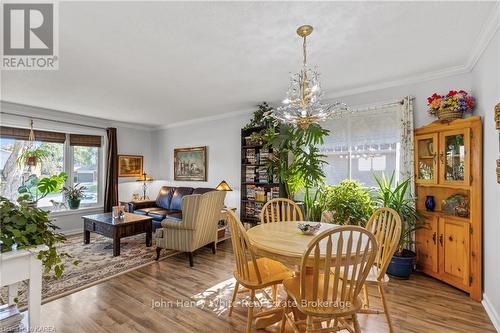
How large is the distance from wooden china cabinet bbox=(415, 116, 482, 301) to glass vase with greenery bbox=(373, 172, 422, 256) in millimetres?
107

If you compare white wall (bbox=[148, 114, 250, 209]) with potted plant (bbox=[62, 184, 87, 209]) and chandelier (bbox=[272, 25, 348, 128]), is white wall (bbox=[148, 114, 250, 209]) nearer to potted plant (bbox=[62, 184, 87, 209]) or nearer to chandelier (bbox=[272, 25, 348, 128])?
potted plant (bbox=[62, 184, 87, 209])

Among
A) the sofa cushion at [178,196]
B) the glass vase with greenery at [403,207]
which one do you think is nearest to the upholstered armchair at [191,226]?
the sofa cushion at [178,196]

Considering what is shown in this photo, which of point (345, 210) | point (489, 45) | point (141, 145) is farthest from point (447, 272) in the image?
point (141, 145)

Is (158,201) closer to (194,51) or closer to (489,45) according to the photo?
(194,51)

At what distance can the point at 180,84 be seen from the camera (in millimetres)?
3473

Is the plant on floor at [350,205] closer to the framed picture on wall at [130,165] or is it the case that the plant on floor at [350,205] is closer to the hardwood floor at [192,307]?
the hardwood floor at [192,307]

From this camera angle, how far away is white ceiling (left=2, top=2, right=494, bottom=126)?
1.88 meters

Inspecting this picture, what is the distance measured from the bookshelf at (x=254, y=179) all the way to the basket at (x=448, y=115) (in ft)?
7.76

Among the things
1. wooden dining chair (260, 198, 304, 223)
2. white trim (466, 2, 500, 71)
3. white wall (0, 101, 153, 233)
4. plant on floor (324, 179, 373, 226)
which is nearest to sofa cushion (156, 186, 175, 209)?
white wall (0, 101, 153, 233)

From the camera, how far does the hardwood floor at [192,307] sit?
2061mm

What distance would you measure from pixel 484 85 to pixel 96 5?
354 cm

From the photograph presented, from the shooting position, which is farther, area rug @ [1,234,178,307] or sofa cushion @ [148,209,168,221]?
sofa cushion @ [148,209,168,221]

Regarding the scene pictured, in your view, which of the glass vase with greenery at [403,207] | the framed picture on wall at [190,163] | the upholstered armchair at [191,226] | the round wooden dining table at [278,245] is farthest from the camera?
the framed picture on wall at [190,163]

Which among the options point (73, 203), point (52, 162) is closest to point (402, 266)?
point (73, 203)
